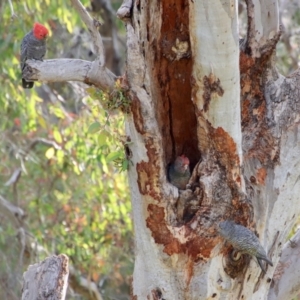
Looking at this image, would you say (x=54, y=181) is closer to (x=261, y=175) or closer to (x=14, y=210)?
(x=14, y=210)

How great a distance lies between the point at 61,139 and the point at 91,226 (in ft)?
Answer: 3.77

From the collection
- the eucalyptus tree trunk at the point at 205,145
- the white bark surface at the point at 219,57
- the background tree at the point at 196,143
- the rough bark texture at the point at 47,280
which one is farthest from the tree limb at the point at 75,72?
the rough bark texture at the point at 47,280

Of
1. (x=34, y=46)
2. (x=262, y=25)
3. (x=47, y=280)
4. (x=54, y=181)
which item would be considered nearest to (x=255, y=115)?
(x=262, y=25)

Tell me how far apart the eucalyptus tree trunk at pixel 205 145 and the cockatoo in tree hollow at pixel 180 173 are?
3 cm

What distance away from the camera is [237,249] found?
122 inches

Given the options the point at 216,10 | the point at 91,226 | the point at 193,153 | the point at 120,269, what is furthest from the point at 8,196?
the point at 216,10

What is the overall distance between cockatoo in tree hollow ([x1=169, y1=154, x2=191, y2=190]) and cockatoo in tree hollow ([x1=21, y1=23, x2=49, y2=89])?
1204 mm

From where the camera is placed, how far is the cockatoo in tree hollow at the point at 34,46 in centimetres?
410

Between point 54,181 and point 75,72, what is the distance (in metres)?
4.26

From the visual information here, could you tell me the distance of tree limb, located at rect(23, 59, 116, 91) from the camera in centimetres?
309

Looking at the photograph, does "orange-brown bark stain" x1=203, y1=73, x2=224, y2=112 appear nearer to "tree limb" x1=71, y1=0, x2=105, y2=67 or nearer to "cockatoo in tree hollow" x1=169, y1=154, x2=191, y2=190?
"cockatoo in tree hollow" x1=169, y1=154, x2=191, y2=190

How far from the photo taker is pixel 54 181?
7277mm

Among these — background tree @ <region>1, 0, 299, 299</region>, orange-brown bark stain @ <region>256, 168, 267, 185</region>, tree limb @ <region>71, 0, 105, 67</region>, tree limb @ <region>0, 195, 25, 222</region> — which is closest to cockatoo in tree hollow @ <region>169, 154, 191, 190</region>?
background tree @ <region>1, 0, 299, 299</region>

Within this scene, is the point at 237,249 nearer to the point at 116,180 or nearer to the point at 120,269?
the point at 116,180
